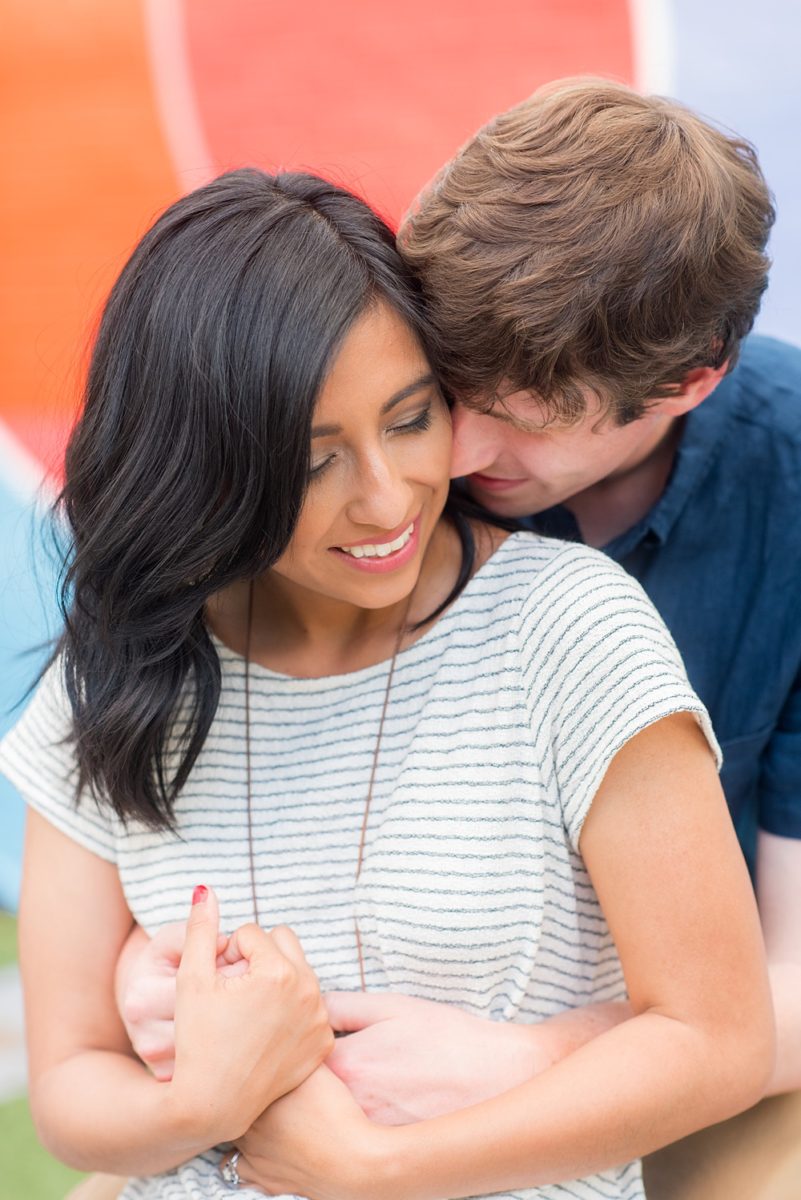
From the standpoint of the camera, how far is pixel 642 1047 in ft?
3.86

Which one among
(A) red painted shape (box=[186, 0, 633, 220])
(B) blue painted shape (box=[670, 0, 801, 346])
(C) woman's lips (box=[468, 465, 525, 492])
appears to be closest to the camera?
(C) woman's lips (box=[468, 465, 525, 492])

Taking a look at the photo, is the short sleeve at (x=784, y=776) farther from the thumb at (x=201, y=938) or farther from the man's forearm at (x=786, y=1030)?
the thumb at (x=201, y=938)

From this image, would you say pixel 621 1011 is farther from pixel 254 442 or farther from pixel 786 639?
pixel 254 442

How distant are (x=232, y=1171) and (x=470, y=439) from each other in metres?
0.79

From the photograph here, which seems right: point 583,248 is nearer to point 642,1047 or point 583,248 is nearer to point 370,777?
point 370,777

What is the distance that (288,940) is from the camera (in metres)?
1.27

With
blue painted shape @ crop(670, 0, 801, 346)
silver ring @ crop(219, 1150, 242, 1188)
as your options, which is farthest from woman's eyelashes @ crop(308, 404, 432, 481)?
blue painted shape @ crop(670, 0, 801, 346)

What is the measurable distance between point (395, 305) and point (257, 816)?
0.58 m

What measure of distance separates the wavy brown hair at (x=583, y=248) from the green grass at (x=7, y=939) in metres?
2.42

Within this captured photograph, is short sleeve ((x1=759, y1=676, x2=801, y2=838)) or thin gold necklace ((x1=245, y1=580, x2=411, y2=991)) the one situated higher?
thin gold necklace ((x1=245, y1=580, x2=411, y2=991))

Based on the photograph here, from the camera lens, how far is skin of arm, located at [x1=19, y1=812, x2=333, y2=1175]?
1.22 m

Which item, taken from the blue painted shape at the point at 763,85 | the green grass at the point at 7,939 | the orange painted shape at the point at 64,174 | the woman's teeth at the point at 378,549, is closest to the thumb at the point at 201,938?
the woman's teeth at the point at 378,549

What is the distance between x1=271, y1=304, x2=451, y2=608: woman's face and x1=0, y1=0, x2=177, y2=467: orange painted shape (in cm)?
151

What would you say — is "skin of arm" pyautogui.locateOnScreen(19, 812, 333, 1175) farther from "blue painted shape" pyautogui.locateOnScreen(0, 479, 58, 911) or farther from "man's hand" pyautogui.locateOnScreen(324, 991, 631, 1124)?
"blue painted shape" pyautogui.locateOnScreen(0, 479, 58, 911)
